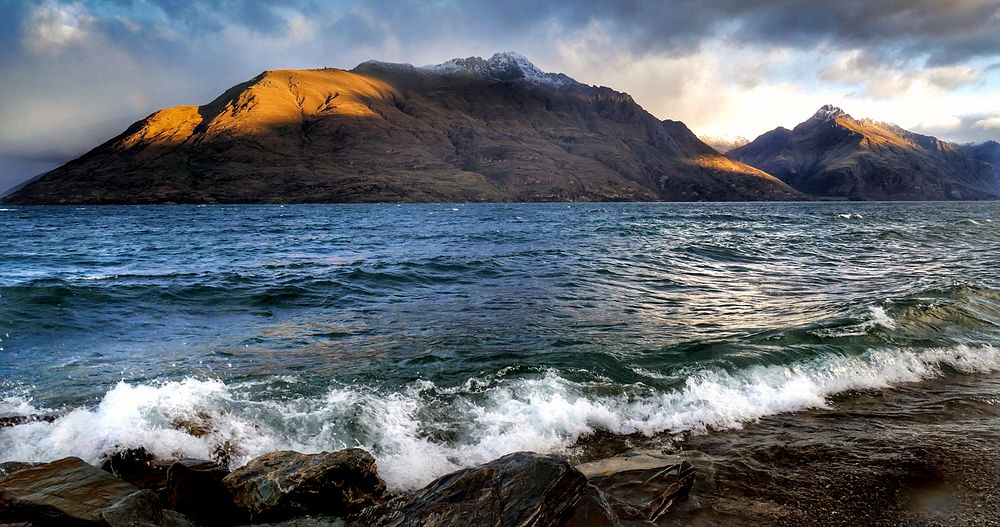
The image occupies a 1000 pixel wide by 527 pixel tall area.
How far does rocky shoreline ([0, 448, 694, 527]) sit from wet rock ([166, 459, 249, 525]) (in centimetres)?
1

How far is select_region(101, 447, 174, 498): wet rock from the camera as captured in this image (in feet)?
23.1

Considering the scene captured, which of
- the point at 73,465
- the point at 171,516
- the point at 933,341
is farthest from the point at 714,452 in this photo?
the point at 933,341

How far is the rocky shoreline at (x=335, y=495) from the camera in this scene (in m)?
5.27

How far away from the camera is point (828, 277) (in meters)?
24.8

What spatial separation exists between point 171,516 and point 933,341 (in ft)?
56.8

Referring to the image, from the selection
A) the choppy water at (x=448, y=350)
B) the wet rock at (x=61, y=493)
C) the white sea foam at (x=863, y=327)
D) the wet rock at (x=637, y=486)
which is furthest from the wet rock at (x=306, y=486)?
the white sea foam at (x=863, y=327)

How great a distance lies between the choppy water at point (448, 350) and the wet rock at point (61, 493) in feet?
5.98

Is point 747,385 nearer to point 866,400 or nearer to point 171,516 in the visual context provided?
point 866,400

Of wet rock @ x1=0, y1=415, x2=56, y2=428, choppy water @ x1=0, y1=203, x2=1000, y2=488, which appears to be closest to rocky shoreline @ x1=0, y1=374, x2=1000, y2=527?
choppy water @ x1=0, y1=203, x2=1000, y2=488

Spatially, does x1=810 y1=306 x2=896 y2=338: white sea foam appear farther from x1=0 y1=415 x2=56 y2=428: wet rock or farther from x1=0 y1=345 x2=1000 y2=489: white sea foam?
x1=0 y1=415 x2=56 y2=428: wet rock

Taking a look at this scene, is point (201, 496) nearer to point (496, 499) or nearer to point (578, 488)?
point (496, 499)

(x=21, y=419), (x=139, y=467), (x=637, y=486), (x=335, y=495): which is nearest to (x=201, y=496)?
(x=335, y=495)

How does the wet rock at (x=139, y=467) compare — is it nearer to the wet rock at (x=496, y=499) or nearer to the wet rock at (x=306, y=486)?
the wet rock at (x=306, y=486)

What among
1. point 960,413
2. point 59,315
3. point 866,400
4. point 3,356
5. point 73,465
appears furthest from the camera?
point 59,315
